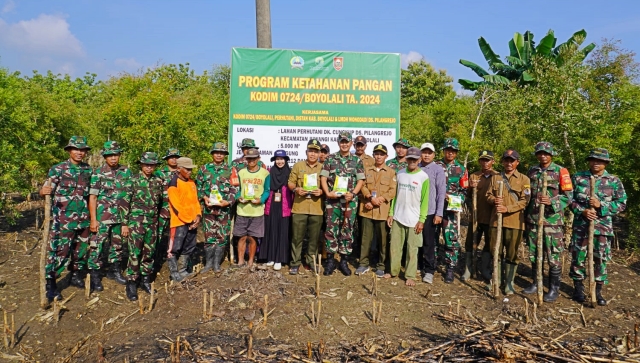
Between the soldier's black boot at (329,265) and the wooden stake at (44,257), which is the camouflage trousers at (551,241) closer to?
the soldier's black boot at (329,265)

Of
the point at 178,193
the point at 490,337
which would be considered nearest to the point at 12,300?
the point at 178,193

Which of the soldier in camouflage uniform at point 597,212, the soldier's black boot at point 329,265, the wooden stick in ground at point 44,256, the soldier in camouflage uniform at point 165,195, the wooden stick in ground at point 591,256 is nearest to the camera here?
the wooden stick in ground at point 44,256

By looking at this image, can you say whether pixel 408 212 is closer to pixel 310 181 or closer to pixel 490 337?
pixel 310 181

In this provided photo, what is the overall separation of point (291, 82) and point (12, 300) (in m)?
5.40

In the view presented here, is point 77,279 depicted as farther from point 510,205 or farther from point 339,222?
point 510,205

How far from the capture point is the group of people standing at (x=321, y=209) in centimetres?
590

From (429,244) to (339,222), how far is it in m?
1.42

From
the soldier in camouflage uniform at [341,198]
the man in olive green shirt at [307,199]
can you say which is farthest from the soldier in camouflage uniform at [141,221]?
the soldier in camouflage uniform at [341,198]

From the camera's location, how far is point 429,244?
259 inches

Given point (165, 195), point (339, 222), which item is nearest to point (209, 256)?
point (165, 195)

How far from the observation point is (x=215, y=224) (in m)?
6.55

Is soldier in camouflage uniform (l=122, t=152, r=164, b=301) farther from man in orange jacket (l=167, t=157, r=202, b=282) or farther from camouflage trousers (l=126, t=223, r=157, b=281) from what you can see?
man in orange jacket (l=167, t=157, r=202, b=282)

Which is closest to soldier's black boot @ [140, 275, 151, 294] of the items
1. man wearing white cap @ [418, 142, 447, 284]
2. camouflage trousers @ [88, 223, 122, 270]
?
camouflage trousers @ [88, 223, 122, 270]

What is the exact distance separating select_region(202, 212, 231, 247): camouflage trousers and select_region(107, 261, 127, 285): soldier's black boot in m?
1.40
